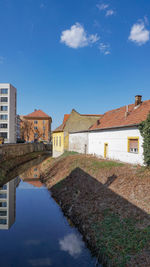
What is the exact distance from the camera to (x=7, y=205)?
11.3 metres

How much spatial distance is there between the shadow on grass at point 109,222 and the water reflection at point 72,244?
39cm

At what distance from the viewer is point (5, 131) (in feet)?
154

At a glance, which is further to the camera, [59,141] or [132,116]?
[59,141]

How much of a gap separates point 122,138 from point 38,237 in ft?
34.0

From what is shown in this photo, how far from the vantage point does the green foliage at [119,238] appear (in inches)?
212

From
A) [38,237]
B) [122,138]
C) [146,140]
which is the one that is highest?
[122,138]

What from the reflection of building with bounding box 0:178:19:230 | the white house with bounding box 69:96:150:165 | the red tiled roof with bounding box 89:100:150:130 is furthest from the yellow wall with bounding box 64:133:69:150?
the reflection of building with bounding box 0:178:19:230

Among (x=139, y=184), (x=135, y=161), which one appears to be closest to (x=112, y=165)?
(x=135, y=161)

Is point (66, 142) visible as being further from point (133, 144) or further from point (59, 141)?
point (133, 144)

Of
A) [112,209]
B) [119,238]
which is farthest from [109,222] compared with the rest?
[119,238]

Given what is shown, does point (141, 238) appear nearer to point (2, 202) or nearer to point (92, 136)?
point (2, 202)

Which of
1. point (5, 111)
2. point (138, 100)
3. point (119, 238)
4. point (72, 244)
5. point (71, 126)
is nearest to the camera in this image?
point (119, 238)

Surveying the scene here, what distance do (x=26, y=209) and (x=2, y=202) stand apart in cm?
241

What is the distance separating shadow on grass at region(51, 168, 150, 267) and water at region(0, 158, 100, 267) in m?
0.53
